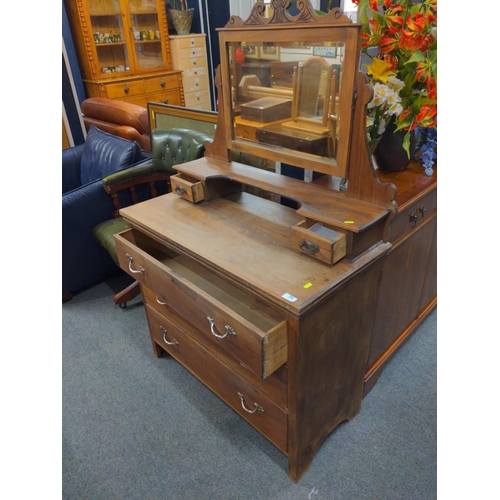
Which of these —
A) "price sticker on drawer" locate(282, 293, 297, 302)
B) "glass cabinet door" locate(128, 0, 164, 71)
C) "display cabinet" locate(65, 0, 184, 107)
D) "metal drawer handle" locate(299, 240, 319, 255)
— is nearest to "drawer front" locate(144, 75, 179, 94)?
"display cabinet" locate(65, 0, 184, 107)

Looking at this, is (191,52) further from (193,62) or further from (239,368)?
(239,368)

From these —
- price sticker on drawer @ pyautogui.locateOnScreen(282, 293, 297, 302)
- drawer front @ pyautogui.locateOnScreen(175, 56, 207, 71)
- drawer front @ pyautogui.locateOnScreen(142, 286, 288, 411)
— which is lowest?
drawer front @ pyautogui.locateOnScreen(142, 286, 288, 411)

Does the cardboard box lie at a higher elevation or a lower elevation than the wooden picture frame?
lower

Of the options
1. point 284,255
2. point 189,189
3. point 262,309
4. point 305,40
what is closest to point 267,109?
point 305,40

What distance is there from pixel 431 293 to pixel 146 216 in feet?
4.33

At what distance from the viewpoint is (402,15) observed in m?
1.10

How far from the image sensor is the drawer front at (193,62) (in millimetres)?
4453

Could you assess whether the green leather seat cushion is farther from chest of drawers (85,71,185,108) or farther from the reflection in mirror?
chest of drawers (85,71,185,108)

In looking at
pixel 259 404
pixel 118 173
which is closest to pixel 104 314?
pixel 118 173

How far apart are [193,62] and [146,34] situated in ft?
1.98

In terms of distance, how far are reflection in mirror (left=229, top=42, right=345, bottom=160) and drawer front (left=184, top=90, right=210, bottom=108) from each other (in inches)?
144

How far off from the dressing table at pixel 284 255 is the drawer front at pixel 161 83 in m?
3.25

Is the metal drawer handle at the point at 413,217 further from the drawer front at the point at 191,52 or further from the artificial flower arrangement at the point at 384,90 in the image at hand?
the drawer front at the point at 191,52

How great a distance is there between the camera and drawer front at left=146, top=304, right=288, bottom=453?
1204 millimetres
